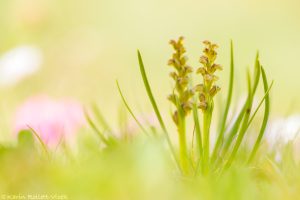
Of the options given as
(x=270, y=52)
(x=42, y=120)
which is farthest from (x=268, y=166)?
(x=270, y=52)

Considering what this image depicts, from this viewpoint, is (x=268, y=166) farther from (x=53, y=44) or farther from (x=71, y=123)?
(x=53, y=44)

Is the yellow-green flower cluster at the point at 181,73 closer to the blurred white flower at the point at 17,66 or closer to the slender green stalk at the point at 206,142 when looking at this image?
the slender green stalk at the point at 206,142

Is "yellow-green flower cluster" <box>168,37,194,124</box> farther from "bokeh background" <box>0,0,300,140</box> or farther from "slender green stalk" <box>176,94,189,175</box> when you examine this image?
"bokeh background" <box>0,0,300,140</box>

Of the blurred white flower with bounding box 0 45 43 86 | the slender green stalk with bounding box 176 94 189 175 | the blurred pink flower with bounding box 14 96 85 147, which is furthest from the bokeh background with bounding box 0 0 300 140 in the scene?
the slender green stalk with bounding box 176 94 189 175

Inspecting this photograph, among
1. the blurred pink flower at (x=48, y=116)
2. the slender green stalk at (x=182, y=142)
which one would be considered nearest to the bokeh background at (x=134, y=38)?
the blurred pink flower at (x=48, y=116)

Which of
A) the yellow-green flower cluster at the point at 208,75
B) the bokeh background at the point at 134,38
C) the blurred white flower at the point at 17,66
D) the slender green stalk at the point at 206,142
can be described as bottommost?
the slender green stalk at the point at 206,142

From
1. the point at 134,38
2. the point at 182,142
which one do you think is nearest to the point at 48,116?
the point at 182,142

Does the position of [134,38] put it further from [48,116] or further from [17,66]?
[48,116]
